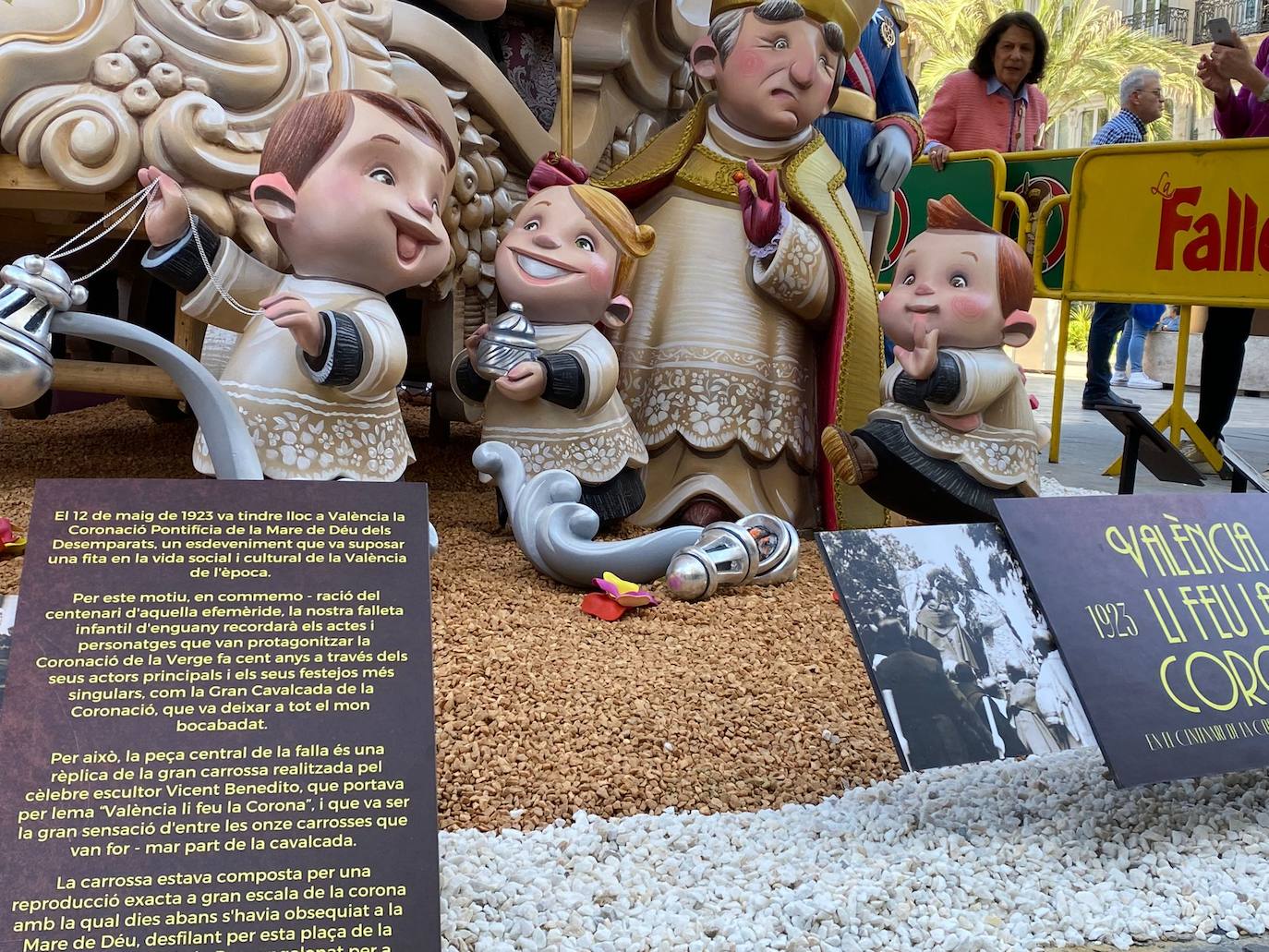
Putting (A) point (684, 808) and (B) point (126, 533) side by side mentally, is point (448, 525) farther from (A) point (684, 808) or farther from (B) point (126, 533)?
(B) point (126, 533)

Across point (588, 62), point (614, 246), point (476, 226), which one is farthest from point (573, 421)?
point (588, 62)

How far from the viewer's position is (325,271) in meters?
2.52

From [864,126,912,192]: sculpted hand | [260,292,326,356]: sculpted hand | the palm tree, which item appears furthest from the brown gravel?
the palm tree

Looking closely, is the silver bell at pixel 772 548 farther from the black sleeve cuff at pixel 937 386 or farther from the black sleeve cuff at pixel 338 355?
the black sleeve cuff at pixel 338 355

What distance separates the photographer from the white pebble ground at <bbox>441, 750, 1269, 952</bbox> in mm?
1483

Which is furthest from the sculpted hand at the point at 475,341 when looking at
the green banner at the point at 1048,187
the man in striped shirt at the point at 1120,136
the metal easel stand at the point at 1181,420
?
the man in striped shirt at the point at 1120,136

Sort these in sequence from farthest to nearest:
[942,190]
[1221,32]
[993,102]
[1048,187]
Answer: [942,190]
[993,102]
[1048,187]
[1221,32]

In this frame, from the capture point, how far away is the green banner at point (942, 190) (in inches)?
232

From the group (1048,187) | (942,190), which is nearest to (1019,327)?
(1048,187)

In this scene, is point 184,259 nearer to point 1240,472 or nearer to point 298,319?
point 298,319

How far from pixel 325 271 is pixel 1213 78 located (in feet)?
12.5

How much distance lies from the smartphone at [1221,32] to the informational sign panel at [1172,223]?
0.38 m

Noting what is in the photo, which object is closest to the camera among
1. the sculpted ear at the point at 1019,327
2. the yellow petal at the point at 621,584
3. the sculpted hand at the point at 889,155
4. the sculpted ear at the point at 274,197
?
the sculpted ear at the point at 274,197

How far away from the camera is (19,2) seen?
252 cm
